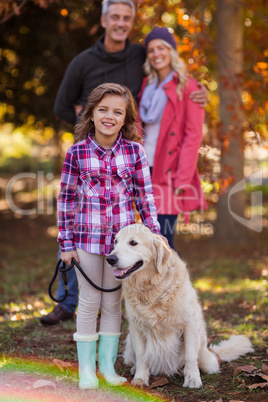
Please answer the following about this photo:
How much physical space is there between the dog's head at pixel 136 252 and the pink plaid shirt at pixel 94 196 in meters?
0.14

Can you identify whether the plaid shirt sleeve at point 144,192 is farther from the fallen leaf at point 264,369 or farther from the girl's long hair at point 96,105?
the fallen leaf at point 264,369

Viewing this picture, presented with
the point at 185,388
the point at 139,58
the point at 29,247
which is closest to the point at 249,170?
the point at 29,247

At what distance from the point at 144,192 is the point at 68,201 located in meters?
0.51

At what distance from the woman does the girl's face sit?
3.09ft

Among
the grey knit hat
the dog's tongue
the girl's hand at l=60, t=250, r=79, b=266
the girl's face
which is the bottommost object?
the dog's tongue

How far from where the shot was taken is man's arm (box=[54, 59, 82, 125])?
14.0ft

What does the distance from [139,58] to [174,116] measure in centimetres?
70

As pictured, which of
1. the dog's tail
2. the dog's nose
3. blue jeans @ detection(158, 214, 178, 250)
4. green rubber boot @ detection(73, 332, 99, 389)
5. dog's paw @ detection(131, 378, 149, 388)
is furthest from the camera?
blue jeans @ detection(158, 214, 178, 250)

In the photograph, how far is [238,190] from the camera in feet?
29.3

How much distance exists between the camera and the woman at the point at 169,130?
4004 mm

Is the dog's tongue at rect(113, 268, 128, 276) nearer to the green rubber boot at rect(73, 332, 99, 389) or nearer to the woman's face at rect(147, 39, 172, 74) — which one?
the green rubber boot at rect(73, 332, 99, 389)

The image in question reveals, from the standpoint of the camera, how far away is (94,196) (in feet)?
9.79

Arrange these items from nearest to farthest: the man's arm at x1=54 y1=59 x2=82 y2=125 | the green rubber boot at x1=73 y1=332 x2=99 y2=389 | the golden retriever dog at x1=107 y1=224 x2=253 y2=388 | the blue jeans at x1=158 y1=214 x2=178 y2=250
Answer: the golden retriever dog at x1=107 y1=224 x2=253 y2=388
the green rubber boot at x1=73 y1=332 x2=99 y2=389
the blue jeans at x1=158 y1=214 x2=178 y2=250
the man's arm at x1=54 y1=59 x2=82 y2=125

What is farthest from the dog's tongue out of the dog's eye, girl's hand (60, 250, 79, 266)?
girl's hand (60, 250, 79, 266)
